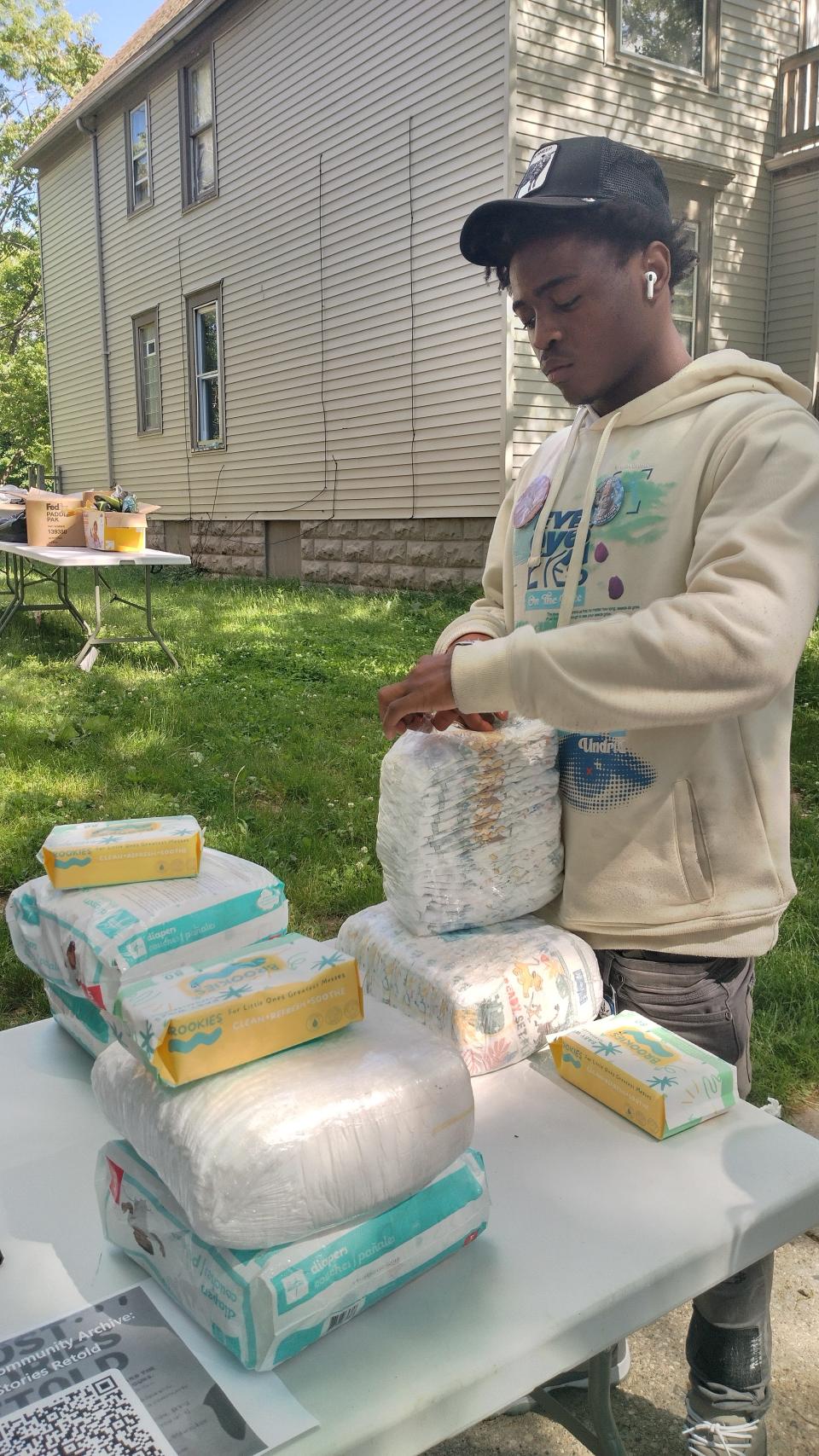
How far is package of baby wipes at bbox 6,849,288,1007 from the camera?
1.39 meters

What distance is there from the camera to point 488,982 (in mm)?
1414

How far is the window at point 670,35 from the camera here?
943cm

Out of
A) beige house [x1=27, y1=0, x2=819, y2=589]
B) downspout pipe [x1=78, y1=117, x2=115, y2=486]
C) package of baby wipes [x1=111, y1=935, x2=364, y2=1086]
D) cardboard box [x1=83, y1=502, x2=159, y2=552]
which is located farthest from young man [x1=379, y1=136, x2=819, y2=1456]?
downspout pipe [x1=78, y1=117, x2=115, y2=486]

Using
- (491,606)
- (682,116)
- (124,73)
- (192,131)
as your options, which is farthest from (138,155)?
(491,606)

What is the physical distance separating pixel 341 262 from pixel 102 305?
716cm

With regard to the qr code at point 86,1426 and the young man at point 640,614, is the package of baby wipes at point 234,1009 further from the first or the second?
the young man at point 640,614

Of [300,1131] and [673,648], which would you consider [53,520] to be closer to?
[673,648]

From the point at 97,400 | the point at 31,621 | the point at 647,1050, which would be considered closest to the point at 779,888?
the point at 647,1050

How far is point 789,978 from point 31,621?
7.47m

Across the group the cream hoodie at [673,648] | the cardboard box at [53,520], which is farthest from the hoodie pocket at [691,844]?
the cardboard box at [53,520]

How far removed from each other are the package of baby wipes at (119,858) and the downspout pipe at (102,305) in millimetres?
16382

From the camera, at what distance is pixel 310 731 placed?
5.70 meters

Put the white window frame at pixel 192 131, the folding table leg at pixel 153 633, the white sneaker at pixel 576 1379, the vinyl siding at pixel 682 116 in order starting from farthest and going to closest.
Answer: the white window frame at pixel 192 131 < the vinyl siding at pixel 682 116 < the folding table leg at pixel 153 633 < the white sneaker at pixel 576 1379

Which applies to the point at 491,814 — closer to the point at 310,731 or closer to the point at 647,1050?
the point at 647,1050
